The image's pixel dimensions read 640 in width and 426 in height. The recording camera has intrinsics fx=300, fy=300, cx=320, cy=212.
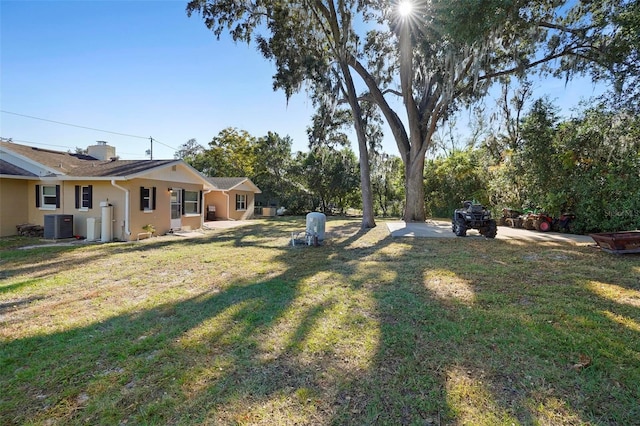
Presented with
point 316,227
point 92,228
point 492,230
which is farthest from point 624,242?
point 92,228

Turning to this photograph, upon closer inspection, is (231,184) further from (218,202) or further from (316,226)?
(316,226)

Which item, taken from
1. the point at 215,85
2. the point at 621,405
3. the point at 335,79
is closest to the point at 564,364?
the point at 621,405

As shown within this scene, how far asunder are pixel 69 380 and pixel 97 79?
16.8 metres

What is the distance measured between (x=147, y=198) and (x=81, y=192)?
2.12 metres

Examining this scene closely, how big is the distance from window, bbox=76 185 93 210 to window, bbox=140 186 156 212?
1615 millimetres

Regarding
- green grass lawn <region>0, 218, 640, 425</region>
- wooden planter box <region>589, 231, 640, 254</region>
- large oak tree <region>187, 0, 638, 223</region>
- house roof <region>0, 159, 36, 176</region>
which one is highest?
large oak tree <region>187, 0, 638, 223</region>

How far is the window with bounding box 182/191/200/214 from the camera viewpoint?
12.8m

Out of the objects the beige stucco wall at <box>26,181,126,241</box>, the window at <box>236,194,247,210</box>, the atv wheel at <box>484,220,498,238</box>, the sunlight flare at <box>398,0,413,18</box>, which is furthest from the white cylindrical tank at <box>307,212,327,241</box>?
the window at <box>236,194,247,210</box>

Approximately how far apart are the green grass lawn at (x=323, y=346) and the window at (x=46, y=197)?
644 centimetres

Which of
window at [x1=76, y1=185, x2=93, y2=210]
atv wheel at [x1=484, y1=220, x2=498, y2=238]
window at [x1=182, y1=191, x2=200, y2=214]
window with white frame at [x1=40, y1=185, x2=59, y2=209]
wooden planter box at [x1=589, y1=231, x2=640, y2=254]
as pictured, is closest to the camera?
wooden planter box at [x1=589, y1=231, x2=640, y2=254]

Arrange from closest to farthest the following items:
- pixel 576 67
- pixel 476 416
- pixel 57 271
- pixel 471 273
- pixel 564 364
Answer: pixel 476 416
pixel 564 364
pixel 471 273
pixel 57 271
pixel 576 67

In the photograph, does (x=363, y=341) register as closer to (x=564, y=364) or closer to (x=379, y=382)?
(x=379, y=382)

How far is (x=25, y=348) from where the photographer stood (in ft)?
9.43

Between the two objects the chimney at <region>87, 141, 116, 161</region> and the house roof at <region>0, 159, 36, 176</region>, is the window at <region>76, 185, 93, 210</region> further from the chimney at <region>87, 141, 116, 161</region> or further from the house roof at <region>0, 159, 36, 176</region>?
the chimney at <region>87, 141, 116, 161</region>
